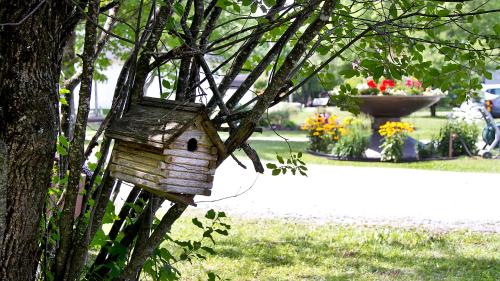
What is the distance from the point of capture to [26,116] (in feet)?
8.04

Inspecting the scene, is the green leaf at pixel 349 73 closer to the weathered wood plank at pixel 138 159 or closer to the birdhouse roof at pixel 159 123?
the birdhouse roof at pixel 159 123

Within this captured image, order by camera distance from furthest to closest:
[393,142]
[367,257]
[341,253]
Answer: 1. [393,142]
2. [341,253]
3. [367,257]

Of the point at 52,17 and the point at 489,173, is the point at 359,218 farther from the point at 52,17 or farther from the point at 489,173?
the point at 52,17

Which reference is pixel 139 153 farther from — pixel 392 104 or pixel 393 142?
pixel 392 104

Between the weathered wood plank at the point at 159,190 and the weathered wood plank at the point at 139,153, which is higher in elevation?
the weathered wood plank at the point at 139,153

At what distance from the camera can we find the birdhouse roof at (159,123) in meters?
2.40

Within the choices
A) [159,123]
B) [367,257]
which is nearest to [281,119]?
[367,257]

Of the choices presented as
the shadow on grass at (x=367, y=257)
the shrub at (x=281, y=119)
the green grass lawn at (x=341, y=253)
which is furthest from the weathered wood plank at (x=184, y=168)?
the shrub at (x=281, y=119)

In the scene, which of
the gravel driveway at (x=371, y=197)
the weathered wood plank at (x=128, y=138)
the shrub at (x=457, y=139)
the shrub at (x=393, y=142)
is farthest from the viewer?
the shrub at (x=457, y=139)

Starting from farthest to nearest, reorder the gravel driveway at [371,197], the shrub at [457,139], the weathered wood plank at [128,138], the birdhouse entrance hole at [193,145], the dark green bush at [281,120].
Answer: the dark green bush at [281,120] < the shrub at [457,139] < the gravel driveway at [371,197] < the birdhouse entrance hole at [193,145] < the weathered wood plank at [128,138]

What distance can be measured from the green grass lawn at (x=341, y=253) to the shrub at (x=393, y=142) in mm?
6254

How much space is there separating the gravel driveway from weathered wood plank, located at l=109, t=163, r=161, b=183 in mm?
4802

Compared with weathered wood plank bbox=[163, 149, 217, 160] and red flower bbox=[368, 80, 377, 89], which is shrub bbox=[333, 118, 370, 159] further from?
weathered wood plank bbox=[163, 149, 217, 160]

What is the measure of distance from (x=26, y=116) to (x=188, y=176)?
62 cm
